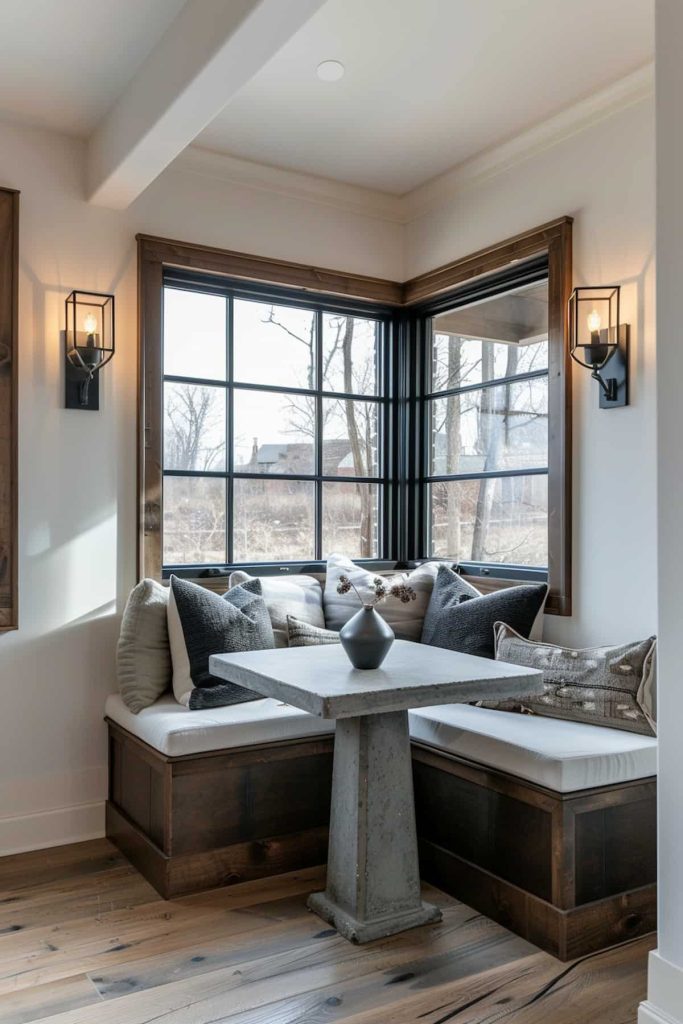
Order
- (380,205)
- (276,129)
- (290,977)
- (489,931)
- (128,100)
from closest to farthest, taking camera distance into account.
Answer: (290,977)
(489,931)
(128,100)
(276,129)
(380,205)

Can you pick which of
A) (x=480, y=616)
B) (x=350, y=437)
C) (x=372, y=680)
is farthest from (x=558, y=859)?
(x=350, y=437)

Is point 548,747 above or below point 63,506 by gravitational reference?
below

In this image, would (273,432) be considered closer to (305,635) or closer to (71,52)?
(305,635)

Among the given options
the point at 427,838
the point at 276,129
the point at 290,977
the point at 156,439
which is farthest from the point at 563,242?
the point at 290,977

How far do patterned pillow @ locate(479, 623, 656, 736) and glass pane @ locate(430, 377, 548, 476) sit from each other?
0.88m

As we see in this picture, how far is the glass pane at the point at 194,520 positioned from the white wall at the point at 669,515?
217cm

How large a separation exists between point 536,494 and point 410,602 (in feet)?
2.24

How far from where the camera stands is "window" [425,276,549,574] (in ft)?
11.2

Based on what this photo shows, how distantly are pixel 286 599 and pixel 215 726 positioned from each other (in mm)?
788

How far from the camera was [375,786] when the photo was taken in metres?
2.47

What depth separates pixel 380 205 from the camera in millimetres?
3953

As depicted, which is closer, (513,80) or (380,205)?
(513,80)

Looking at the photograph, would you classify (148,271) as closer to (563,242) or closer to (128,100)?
(128,100)

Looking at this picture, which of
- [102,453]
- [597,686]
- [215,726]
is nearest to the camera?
[597,686]
